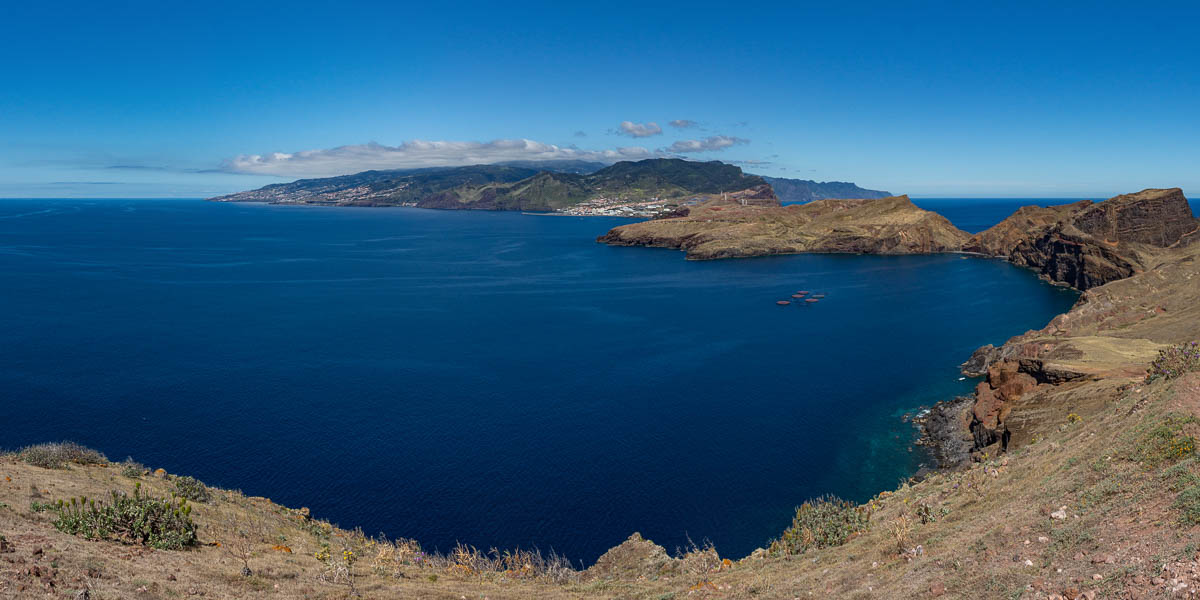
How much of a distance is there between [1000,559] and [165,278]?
493 ft

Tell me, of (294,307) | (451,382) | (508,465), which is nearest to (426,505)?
(508,465)

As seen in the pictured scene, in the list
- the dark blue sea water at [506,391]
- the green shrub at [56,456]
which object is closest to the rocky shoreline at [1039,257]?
the dark blue sea water at [506,391]

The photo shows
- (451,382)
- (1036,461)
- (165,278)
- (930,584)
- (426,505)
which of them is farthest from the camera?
(165,278)

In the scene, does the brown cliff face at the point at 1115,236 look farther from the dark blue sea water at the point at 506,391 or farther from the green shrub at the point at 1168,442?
the green shrub at the point at 1168,442

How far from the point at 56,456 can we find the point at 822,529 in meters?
31.0

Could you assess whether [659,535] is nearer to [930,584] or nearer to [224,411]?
[930,584]

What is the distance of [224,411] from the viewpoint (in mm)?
53719

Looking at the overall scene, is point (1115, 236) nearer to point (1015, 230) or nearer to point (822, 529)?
point (1015, 230)

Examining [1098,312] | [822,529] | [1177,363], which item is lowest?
[822,529]

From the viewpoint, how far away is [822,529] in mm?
21812

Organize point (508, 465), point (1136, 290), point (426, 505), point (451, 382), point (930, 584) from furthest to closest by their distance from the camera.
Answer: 1. point (1136, 290)
2. point (451, 382)
3. point (508, 465)
4. point (426, 505)
5. point (930, 584)

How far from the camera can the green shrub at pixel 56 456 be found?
24172mm

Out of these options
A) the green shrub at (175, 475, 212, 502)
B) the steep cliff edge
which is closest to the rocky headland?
the green shrub at (175, 475, 212, 502)

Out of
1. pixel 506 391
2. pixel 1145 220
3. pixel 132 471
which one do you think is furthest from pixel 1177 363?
pixel 1145 220
